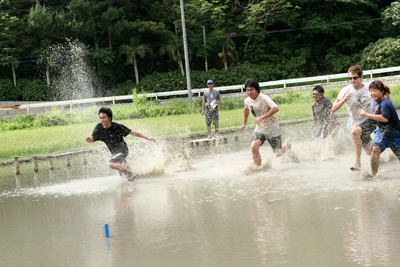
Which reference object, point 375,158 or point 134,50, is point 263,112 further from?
point 134,50

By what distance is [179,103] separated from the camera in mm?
30234

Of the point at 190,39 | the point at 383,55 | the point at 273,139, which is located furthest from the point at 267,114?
the point at 190,39

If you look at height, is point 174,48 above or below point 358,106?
above

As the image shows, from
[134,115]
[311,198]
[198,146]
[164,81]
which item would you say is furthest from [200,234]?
[164,81]

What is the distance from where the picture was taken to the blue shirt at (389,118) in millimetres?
7301

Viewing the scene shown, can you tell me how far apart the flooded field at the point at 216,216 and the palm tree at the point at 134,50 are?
105ft

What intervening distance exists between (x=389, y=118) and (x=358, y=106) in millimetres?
1201

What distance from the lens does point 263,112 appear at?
938cm

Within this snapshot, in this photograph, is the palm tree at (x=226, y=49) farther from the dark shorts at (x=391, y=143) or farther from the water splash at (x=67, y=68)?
the dark shorts at (x=391, y=143)

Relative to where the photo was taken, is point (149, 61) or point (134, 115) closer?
point (134, 115)

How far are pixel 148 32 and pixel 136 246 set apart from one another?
40.1m

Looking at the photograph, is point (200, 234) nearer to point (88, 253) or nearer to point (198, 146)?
point (88, 253)

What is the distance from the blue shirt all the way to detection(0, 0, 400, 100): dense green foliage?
109 feet

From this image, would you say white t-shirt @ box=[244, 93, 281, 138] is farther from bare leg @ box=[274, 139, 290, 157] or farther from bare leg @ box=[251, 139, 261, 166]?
bare leg @ box=[274, 139, 290, 157]
